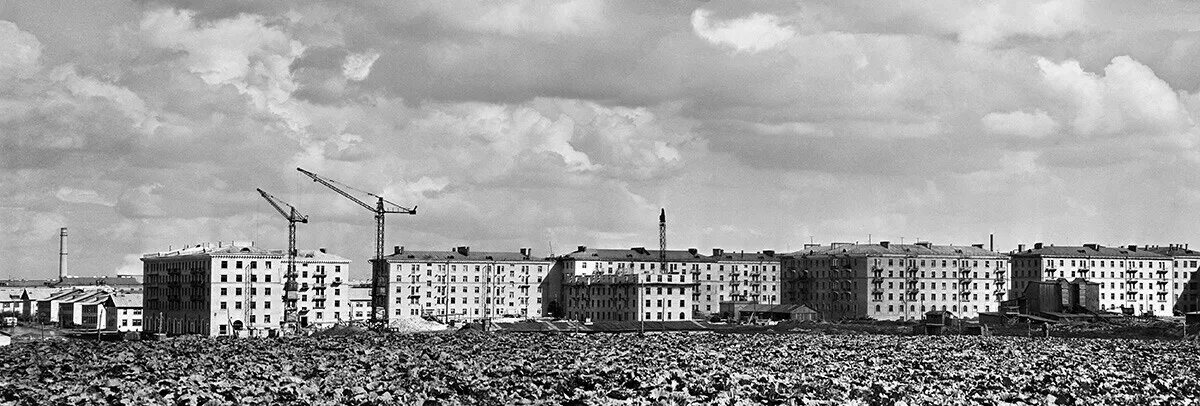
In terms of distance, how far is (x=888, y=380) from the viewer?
178 feet

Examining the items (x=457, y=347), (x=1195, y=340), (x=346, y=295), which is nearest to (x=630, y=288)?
(x=346, y=295)

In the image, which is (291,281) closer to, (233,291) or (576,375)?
(233,291)

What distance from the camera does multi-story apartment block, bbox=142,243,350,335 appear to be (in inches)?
6845

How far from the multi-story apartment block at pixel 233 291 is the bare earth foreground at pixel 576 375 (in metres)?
98.1

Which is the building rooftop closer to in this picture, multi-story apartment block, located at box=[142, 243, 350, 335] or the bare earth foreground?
multi-story apartment block, located at box=[142, 243, 350, 335]

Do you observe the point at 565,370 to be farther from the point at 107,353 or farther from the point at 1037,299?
the point at 1037,299

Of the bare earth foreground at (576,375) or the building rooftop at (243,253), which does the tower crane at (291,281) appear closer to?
the building rooftop at (243,253)

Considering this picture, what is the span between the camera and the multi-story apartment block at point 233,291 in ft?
570

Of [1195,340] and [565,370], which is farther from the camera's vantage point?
[1195,340]

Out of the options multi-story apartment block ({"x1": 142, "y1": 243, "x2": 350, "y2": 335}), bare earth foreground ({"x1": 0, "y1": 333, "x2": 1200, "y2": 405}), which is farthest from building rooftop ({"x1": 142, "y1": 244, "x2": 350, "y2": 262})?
bare earth foreground ({"x1": 0, "y1": 333, "x2": 1200, "y2": 405})

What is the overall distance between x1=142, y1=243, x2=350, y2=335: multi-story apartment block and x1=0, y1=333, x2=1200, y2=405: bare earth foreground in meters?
98.1

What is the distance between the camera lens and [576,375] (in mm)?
52094

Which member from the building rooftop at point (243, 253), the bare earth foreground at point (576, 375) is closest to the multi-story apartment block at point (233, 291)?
the building rooftop at point (243, 253)

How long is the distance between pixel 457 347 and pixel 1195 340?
53.4 meters
